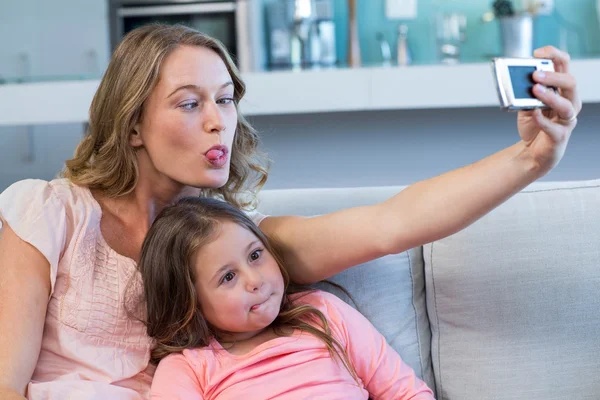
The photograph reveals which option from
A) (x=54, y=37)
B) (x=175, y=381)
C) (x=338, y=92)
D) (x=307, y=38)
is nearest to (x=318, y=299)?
(x=175, y=381)

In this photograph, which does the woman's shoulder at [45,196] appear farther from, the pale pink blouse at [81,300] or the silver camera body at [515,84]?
the silver camera body at [515,84]

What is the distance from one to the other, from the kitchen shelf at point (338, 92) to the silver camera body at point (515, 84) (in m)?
2.40

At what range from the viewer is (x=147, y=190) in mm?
1467

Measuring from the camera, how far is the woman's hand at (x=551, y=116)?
1.02 m

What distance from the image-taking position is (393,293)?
1.58 meters

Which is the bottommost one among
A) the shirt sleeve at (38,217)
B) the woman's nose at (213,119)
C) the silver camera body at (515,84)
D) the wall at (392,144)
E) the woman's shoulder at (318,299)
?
the wall at (392,144)

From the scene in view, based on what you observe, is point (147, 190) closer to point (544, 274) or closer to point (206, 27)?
point (544, 274)

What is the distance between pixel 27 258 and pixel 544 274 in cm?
95

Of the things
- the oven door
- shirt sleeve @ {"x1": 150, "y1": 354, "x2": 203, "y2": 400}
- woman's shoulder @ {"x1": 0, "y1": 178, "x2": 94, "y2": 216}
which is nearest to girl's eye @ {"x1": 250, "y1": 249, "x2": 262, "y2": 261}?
shirt sleeve @ {"x1": 150, "y1": 354, "x2": 203, "y2": 400}

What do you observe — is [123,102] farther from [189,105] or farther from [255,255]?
[255,255]

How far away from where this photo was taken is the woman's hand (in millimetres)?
1023

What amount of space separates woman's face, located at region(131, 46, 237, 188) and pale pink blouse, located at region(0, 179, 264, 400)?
177mm

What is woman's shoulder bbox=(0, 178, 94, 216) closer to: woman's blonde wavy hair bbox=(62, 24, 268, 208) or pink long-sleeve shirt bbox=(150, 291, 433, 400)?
woman's blonde wavy hair bbox=(62, 24, 268, 208)

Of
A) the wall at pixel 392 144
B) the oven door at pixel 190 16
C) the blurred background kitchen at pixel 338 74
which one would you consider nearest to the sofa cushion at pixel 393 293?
the blurred background kitchen at pixel 338 74
